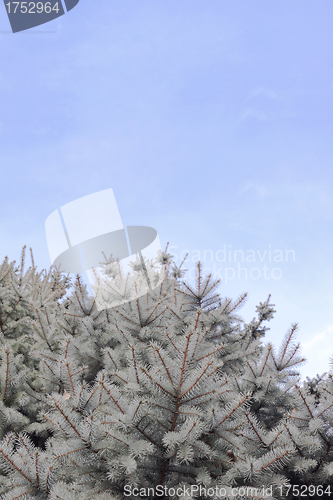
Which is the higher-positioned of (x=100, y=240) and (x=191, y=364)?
(x=100, y=240)

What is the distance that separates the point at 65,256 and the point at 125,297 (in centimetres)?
217

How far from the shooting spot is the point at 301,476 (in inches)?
147

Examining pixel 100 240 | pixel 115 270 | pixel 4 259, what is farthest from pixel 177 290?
pixel 4 259

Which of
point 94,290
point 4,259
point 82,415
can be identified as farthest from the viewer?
point 4,259

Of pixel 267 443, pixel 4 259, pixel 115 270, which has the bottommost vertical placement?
pixel 267 443

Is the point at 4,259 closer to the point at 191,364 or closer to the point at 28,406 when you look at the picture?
the point at 28,406

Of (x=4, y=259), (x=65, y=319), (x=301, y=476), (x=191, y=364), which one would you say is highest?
(x=4, y=259)

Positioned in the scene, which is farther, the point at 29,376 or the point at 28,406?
the point at 29,376

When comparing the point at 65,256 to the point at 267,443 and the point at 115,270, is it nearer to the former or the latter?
the point at 115,270

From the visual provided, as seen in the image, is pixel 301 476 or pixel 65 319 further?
pixel 65 319

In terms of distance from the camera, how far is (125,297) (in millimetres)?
5605

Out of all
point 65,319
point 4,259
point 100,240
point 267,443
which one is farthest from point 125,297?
point 4,259

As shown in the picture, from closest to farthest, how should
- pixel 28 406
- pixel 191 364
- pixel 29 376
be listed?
1. pixel 191 364
2. pixel 28 406
3. pixel 29 376

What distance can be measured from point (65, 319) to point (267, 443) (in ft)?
12.1
